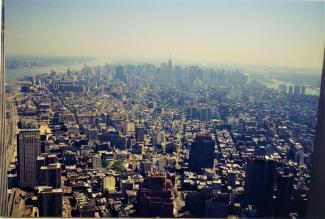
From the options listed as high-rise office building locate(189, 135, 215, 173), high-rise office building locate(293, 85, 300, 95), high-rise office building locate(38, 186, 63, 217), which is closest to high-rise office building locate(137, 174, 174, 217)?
high-rise office building locate(189, 135, 215, 173)

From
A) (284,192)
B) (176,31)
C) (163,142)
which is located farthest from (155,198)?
(176,31)

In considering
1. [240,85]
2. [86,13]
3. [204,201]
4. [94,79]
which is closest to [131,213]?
[204,201]

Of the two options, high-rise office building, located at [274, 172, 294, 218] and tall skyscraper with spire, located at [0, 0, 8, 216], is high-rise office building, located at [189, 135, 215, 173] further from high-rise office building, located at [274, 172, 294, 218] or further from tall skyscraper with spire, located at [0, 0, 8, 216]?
tall skyscraper with spire, located at [0, 0, 8, 216]

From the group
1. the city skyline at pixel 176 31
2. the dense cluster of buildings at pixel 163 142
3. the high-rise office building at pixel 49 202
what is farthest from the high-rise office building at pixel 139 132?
the high-rise office building at pixel 49 202

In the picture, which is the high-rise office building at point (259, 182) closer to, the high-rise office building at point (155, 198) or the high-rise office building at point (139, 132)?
the high-rise office building at point (155, 198)

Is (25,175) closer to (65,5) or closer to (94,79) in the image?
(94,79)

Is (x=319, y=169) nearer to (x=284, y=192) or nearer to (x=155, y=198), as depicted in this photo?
(x=284, y=192)
